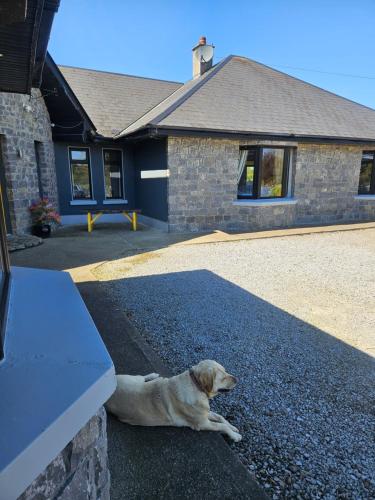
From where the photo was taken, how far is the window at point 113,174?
40.3 feet

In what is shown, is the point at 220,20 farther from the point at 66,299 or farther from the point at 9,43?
the point at 66,299

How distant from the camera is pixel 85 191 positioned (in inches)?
480

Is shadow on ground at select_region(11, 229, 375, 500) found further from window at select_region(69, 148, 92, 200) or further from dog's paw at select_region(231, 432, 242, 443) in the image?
window at select_region(69, 148, 92, 200)

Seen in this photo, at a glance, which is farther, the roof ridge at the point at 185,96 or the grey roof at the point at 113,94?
the grey roof at the point at 113,94

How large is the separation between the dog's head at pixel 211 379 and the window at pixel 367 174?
13.1 m

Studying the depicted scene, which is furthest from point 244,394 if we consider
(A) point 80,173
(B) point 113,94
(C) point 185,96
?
(B) point 113,94

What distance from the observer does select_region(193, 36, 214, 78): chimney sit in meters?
12.5

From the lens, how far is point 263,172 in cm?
1066

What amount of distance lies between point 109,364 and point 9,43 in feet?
11.4

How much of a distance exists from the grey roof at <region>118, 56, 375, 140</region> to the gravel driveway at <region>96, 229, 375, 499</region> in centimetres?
476

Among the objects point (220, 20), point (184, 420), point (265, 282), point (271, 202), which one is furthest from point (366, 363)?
point (220, 20)

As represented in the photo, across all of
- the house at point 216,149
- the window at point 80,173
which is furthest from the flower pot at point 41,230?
the window at point 80,173

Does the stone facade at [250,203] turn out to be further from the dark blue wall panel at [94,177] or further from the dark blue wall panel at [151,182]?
the dark blue wall panel at [94,177]

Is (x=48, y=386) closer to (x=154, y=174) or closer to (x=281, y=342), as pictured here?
(x=281, y=342)
